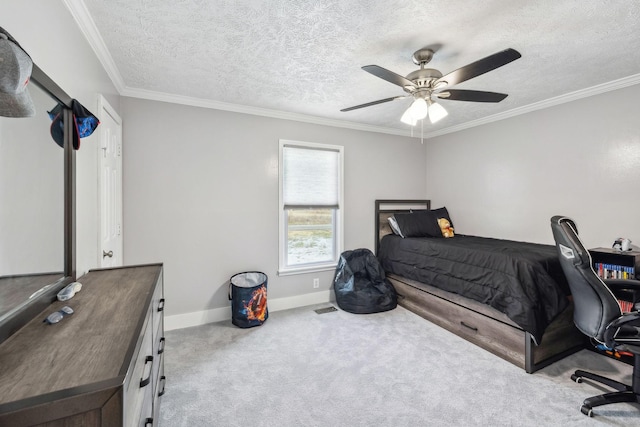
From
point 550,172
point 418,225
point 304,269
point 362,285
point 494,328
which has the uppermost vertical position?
point 550,172

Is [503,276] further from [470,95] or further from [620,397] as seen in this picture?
[470,95]

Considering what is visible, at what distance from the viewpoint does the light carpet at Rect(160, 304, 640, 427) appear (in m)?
1.80

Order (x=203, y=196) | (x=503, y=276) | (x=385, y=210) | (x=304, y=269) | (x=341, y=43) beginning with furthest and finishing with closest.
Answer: (x=385, y=210), (x=304, y=269), (x=203, y=196), (x=503, y=276), (x=341, y=43)

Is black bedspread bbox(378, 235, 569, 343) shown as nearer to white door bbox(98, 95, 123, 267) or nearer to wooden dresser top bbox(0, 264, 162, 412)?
wooden dresser top bbox(0, 264, 162, 412)

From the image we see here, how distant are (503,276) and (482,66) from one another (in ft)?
5.79

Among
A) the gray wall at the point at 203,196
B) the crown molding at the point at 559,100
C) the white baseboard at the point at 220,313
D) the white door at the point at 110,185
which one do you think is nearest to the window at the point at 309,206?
the gray wall at the point at 203,196

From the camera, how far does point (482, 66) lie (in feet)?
5.64

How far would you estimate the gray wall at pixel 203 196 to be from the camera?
2.89 m

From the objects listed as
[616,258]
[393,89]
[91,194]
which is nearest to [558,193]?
[616,258]

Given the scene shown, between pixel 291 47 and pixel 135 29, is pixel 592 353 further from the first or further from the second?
pixel 135 29

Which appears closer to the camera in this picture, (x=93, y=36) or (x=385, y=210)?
(x=93, y=36)

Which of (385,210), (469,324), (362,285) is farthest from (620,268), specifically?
(385,210)

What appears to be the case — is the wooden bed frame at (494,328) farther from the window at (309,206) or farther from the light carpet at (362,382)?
the window at (309,206)

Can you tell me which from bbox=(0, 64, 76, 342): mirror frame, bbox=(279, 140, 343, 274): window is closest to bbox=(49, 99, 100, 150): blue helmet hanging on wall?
bbox=(0, 64, 76, 342): mirror frame
